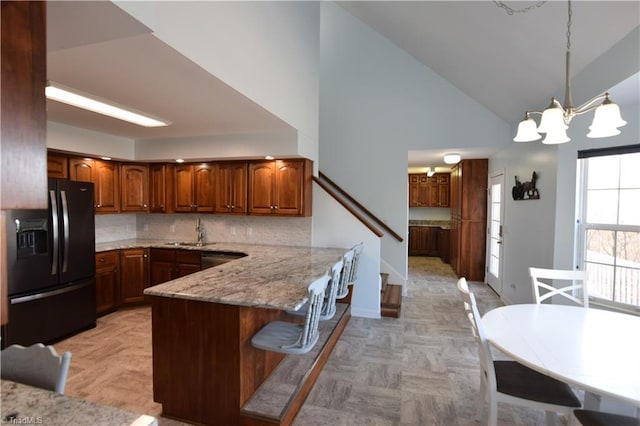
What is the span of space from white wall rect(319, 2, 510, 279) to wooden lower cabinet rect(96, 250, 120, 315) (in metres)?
3.47

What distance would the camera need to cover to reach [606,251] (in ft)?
9.64

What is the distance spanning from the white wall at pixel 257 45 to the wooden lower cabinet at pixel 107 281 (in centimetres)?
286

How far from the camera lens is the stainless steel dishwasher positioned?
12.8 ft

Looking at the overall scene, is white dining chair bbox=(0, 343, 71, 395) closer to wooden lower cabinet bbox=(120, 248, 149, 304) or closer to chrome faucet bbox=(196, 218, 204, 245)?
wooden lower cabinet bbox=(120, 248, 149, 304)

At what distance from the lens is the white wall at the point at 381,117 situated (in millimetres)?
4809

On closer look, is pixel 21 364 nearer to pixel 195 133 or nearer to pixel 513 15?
pixel 195 133

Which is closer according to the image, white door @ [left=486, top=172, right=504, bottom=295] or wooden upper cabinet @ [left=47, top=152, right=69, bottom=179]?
wooden upper cabinet @ [left=47, top=152, right=69, bottom=179]

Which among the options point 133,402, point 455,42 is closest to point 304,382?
point 133,402

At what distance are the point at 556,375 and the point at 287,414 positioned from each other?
5.05 feet

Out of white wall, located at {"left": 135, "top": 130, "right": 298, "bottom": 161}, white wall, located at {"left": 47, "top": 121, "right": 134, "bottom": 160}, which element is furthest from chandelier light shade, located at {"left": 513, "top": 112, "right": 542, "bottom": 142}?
white wall, located at {"left": 47, "top": 121, "right": 134, "bottom": 160}

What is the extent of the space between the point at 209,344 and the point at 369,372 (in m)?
1.46

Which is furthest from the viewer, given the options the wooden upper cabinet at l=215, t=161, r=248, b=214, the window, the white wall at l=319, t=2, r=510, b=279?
the white wall at l=319, t=2, r=510, b=279

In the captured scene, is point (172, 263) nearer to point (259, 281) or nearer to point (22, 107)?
point (259, 281)

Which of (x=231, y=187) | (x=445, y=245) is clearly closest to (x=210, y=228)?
(x=231, y=187)
